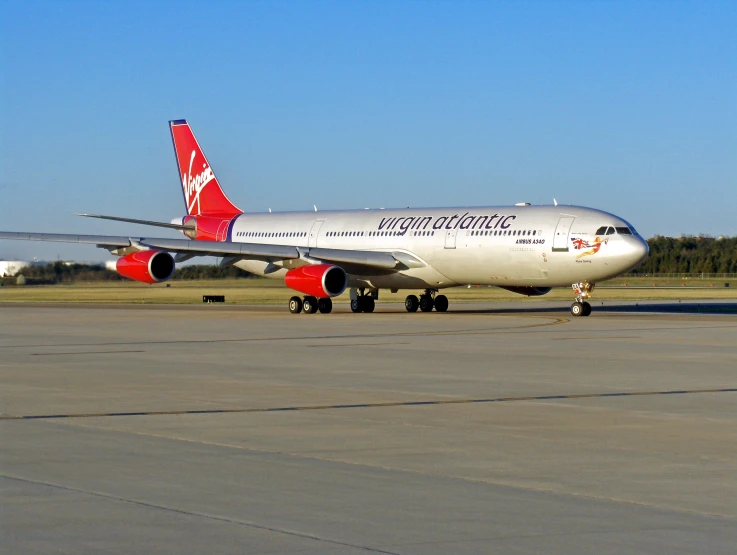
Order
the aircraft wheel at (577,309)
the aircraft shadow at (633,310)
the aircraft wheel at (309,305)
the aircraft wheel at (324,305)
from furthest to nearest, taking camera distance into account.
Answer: the aircraft shadow at (633,310)
the aircraft wheel at (324,305)
the aircraft wheel at (309,305)
the aircraft wheel at (577,309)

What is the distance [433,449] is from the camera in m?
10.2

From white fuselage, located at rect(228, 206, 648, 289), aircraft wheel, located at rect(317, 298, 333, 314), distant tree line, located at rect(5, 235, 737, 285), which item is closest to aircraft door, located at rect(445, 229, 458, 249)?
white fuselage, located at rect(228, 206, 648, 289)

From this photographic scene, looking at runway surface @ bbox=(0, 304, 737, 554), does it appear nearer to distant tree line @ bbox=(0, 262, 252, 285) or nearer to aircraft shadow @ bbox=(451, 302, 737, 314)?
aircraft shadow @ bbox=(451, 302, 737, 314)

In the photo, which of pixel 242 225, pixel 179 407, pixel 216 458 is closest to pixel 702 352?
pixel 179 407

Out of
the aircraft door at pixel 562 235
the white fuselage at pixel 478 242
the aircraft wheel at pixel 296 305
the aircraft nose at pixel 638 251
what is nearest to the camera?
the aircraft nose at pixel 638 251

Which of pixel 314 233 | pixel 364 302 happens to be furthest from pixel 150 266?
pixel 364 302

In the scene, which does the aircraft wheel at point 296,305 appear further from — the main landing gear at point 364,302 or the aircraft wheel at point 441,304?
the aircraft wheel at point 441,304

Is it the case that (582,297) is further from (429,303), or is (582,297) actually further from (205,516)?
(205,516)

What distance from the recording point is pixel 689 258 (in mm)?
111375

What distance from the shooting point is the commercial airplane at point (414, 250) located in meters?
34.4

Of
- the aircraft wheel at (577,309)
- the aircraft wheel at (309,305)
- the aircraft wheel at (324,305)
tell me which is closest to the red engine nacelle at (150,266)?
the aircraft wheel at (309,305)

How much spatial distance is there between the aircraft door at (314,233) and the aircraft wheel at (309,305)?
451cm

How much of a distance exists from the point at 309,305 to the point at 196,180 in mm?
12804

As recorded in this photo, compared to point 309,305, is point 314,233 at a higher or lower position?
higher
